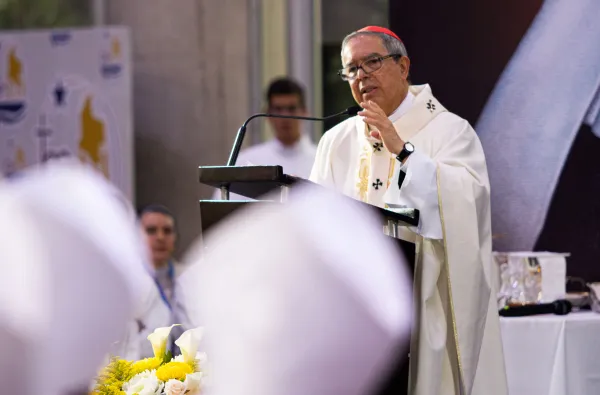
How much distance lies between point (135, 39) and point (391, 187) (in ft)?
15.1

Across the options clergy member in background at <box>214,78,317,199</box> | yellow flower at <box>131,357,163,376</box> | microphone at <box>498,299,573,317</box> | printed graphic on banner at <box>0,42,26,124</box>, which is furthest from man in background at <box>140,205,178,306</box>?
yellow flower at <box>131,357,163,376</box>

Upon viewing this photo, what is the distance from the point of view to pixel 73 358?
0.54 meters

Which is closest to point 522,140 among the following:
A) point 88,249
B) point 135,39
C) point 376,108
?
point 376,108

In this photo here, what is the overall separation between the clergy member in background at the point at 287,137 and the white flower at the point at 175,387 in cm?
320

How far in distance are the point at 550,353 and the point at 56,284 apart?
3.53 m

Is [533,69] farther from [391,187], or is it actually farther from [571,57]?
[391,187]

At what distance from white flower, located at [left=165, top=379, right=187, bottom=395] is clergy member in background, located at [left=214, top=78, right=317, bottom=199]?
10.5 ft

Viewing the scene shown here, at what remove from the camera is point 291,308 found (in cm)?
98

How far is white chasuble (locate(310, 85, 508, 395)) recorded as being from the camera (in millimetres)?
2904

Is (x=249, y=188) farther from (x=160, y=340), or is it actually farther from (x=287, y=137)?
(x=287, y=137)

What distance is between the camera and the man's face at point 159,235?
588 cm

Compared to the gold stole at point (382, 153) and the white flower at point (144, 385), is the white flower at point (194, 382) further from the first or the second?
the gold stole at point (382, 153)

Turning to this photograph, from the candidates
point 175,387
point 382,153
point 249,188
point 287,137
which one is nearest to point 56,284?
point 175,387

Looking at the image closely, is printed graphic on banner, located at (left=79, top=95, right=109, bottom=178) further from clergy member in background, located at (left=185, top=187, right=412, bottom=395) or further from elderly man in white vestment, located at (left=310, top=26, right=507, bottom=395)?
clergy member in background, located at (left=185, top=187, right=412, bottom=395)
